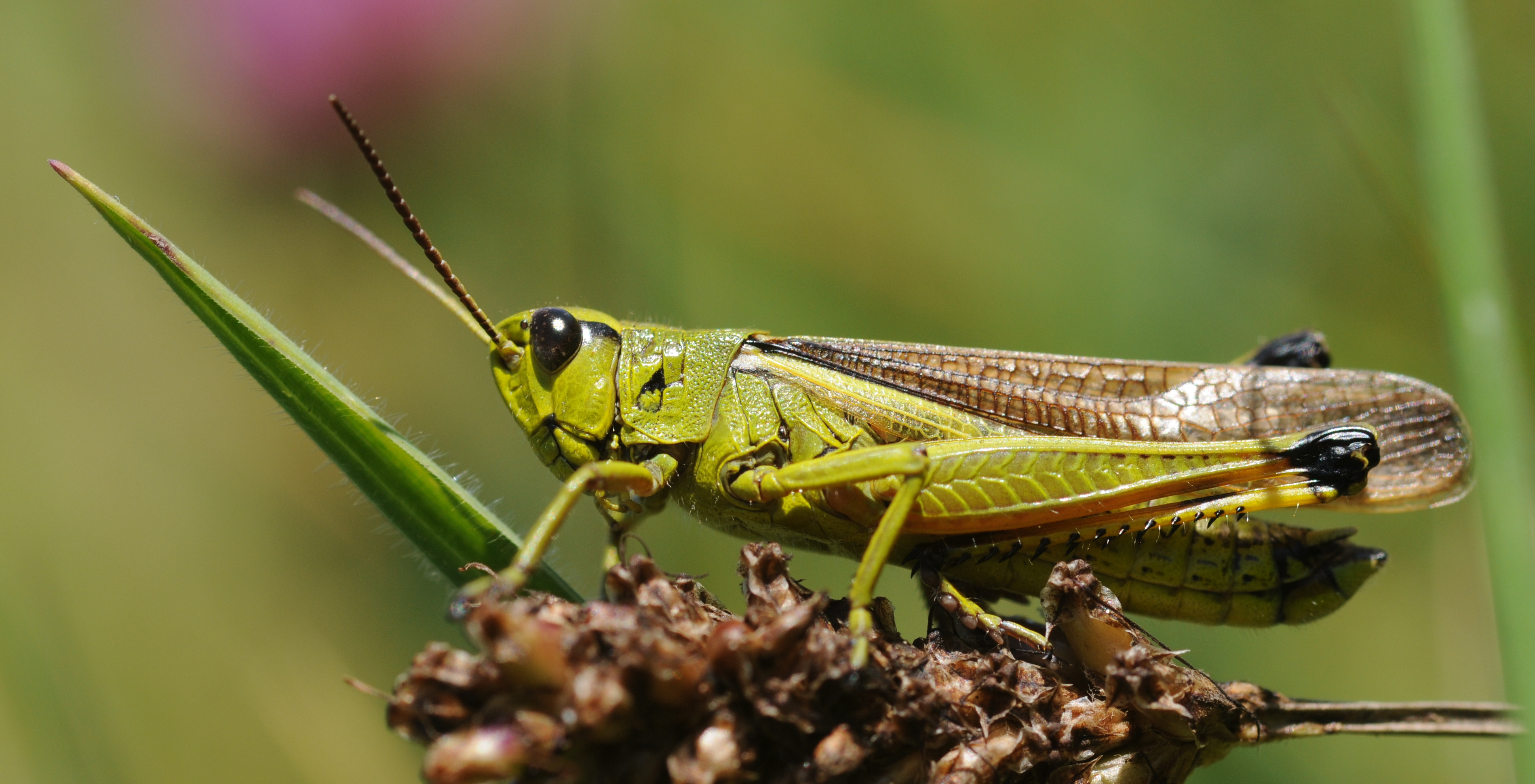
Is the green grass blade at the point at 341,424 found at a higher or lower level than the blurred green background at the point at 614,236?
lower

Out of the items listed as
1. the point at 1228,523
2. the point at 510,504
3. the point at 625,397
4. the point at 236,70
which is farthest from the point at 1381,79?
the point at 236,70

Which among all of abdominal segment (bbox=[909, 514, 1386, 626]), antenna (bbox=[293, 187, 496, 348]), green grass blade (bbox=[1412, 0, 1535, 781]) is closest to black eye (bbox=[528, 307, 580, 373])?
antenna (bbox=[293, 187, 496, 348])

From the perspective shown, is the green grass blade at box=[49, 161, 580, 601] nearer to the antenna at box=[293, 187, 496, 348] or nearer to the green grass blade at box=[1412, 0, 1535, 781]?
the antenna at box=[293, 187, 496, 348]

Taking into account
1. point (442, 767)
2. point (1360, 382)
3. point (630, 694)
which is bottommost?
point (442, 767)

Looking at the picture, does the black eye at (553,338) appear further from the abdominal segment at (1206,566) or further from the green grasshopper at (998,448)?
the abdominal segment at (1206,566)

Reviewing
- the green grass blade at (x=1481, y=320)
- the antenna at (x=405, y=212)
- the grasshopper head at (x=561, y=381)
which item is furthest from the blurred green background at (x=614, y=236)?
the green grass blade at (x=1481, y=320)

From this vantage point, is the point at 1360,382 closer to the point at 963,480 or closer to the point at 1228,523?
the point at 1228,523

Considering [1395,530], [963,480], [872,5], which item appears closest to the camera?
[963,480]
